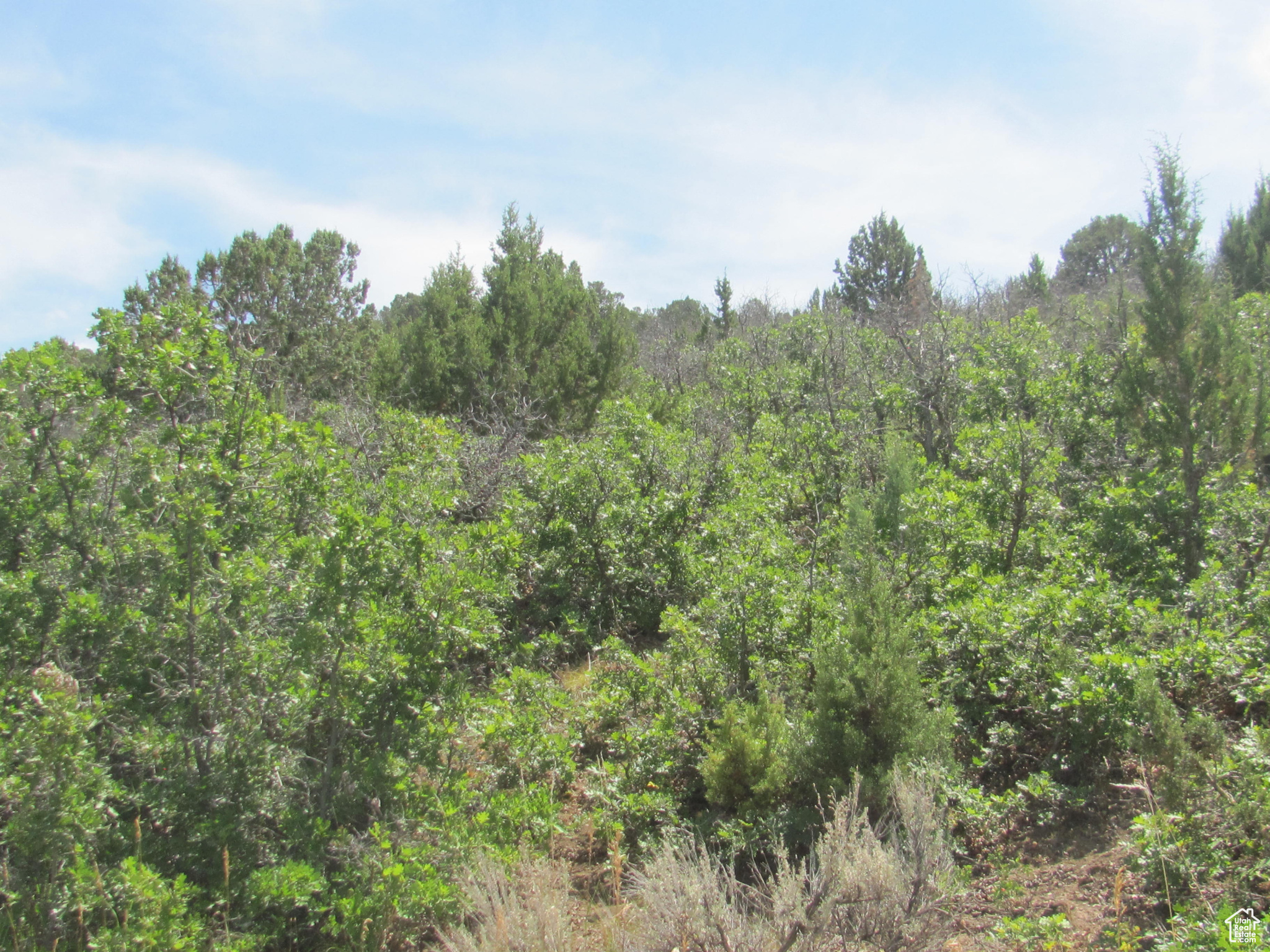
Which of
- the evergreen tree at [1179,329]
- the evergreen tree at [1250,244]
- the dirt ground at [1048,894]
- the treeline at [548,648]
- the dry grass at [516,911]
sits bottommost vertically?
the dirt ground at [1048,894]

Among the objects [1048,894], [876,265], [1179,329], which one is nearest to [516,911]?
[1048,894]

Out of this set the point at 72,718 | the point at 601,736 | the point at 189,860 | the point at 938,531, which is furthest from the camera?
the point at 938,531

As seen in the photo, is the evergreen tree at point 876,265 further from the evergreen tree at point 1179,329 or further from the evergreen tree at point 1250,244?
the evergreen tree at point 1179,329

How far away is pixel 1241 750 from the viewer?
319cm

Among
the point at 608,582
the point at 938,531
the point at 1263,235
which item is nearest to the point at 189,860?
the point at 608,582

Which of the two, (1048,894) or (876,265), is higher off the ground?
(876,265)

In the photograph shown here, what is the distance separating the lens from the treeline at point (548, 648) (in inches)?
133

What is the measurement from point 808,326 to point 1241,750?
398 inches

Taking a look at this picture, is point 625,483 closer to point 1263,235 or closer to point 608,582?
point 608,582

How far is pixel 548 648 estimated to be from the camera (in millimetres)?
6324

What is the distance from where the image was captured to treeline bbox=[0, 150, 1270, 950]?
3.37 metres

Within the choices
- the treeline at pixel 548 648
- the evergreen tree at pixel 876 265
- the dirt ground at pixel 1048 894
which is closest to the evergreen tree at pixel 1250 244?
the evergreen tree at pixel 876 265

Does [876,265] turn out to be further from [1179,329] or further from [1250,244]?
[1179,329]

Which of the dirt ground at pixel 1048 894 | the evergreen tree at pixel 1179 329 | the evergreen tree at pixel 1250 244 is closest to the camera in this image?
the dirt ground at pixel 1048 894
